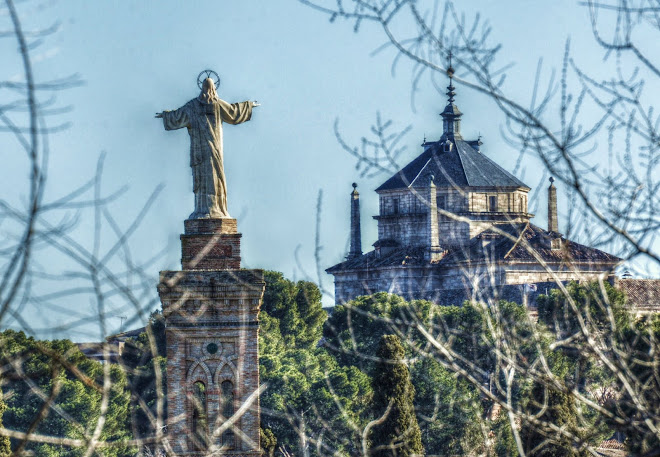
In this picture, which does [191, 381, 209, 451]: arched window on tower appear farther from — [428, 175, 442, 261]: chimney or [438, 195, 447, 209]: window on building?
[438, 195, 447, 209]: window on building

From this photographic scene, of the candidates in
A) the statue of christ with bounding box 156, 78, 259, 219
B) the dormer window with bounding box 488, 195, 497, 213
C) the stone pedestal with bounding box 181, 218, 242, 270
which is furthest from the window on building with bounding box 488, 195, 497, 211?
the stone pedestal with bounding box 181, 218, 242, 270

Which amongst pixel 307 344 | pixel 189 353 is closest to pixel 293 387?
pixel 307 344

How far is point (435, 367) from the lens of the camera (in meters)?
47.8

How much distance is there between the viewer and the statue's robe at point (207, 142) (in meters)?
17.0

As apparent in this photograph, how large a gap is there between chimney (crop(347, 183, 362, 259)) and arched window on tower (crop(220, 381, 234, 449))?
7212 centimetres

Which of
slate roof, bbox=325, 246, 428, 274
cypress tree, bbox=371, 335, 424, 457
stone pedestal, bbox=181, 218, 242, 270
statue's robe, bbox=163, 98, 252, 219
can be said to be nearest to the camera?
stone pedestal, bbox=181, 218, 242, 270

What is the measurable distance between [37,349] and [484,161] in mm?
86447

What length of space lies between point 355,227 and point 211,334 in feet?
246

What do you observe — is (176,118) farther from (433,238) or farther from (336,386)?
(433,238)

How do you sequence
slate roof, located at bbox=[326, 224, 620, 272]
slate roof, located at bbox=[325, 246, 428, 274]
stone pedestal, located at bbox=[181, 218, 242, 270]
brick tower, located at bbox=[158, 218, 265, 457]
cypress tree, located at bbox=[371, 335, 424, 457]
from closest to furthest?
brick tower, located at bbox=[158, 218, 265, 457] → stone pedestal, located at bbox=[181, 218, 242, 270] → cypress tree, located at bbox=[371, 335, 424, 457] → slate roof, located at bbox=[326, 224, 620, 272] → slate roof, located at bbox=[325, 246, 428, 274]

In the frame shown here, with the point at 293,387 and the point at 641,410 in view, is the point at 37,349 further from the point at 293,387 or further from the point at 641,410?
the point at 293,387

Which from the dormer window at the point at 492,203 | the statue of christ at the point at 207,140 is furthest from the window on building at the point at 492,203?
the statue of christ at the point at 207,140

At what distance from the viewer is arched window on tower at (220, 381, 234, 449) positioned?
16328 mm

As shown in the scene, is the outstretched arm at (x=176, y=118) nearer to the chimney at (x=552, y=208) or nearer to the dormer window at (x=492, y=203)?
the chimney at (x=552, y=208)
